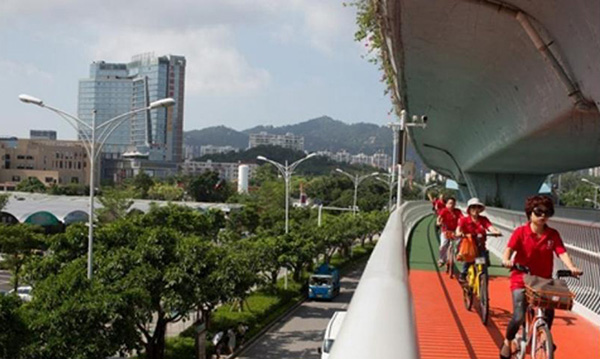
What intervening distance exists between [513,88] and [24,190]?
267 feet

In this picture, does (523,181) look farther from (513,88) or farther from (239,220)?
(239,220)

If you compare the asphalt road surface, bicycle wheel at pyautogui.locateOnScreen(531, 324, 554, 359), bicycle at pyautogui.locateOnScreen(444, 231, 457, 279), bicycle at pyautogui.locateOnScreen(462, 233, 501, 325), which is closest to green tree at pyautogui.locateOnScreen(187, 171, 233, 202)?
the asphalt road surface

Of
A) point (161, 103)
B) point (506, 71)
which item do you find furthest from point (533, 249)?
point (161, 103)

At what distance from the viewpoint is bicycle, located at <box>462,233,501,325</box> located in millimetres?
6589

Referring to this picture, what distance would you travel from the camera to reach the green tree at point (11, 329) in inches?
429

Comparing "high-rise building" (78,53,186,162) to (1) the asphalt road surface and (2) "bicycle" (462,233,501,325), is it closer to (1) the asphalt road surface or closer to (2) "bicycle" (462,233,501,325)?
(1) the asphalt road surface

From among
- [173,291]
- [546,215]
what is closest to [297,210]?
[173,291]

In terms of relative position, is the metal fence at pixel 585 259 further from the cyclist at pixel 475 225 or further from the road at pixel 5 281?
the road at pixel 5 281

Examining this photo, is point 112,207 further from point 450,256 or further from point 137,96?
point 137,96

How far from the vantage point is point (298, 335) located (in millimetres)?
23703

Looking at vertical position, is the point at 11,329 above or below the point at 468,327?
below

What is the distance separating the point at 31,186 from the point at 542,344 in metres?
87.4

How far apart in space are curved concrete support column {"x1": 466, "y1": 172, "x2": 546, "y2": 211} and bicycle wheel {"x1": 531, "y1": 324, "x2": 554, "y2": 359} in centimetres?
2635

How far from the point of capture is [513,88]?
1227 centimetres
